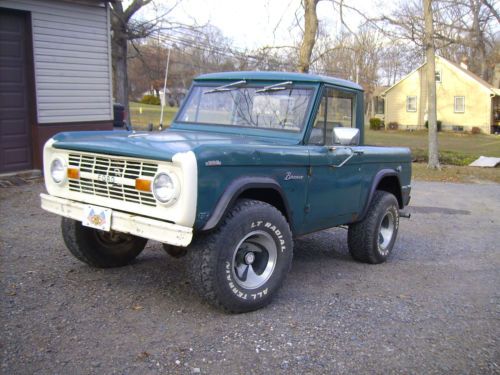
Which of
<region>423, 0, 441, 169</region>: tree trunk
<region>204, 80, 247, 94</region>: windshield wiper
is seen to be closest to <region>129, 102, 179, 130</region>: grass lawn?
<region>423, 0, 441, 169</region>: tree trunk

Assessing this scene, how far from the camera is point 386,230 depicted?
625cm

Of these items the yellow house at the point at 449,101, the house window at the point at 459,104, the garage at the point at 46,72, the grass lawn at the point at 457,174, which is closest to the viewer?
the garage at the point at 46,72

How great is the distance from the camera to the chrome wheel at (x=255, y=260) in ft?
13.9

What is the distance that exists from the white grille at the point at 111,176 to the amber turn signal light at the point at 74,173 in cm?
2

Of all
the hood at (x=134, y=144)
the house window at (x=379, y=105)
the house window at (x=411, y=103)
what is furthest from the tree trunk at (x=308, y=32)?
the house window at (x=379, y=105)

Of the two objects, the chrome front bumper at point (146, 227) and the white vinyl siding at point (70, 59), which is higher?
the white vinyl siding at point (70, 59)

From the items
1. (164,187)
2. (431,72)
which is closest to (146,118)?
(431,72)

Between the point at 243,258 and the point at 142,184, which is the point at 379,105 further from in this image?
the point at 142,184

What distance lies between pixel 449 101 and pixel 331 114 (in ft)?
130

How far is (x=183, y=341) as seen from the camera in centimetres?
369

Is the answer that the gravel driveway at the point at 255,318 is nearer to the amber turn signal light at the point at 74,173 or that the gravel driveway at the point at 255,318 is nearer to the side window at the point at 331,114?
the amber turn signal light at the point at 74,173

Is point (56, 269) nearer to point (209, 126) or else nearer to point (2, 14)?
point (209, 126)

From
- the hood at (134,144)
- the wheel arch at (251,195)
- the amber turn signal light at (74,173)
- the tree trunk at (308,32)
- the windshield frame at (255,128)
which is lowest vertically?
the wheel arch at (251,195)

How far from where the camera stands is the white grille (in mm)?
3861
